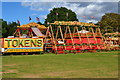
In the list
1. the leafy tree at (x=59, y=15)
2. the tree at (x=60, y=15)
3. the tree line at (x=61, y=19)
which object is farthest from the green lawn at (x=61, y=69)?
the tree at (x=60, y=15)

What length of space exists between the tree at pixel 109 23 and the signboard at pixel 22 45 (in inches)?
1681

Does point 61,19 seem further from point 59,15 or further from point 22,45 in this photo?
point 22,45

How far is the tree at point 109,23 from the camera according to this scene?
73.3m

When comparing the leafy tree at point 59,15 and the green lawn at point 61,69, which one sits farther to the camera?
the leafy tree at point 59,15

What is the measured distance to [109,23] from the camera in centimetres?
7925

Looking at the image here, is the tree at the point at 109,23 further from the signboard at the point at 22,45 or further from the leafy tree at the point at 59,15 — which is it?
the signboard at the point at 22,45

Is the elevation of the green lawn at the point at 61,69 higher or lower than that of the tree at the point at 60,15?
lower

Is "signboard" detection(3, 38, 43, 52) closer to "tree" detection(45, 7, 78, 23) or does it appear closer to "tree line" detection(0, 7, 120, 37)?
"tree line" detection(0, 7, 120, 37)

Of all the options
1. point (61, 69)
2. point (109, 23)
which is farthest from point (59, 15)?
point (61, 69)

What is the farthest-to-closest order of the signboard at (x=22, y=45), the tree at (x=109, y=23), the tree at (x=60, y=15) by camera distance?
the tree at (x=109, y=23) < the tree at (x=60, y=15) < the signboard at (x=22, y=45)

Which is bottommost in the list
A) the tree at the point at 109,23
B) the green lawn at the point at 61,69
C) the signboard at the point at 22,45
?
the green lawn at the point at 61,69

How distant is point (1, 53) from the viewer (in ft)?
93.5

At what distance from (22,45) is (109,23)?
187 ft

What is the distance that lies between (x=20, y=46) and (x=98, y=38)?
1877 centimetres
